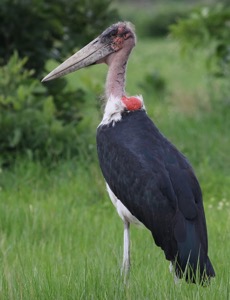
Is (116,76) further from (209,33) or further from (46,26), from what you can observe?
(209,33)

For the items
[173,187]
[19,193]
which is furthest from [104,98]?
[19,193]

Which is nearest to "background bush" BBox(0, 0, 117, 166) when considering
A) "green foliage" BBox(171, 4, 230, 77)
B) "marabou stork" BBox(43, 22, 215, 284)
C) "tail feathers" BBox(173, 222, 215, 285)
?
"green foliage" BBox(171, 4, 230, 77)

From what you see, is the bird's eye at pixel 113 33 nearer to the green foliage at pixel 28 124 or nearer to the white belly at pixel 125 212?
the white belly at pixel 125 212

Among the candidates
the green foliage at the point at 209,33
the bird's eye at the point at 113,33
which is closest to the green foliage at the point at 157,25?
the green foliage at the point at 209,33

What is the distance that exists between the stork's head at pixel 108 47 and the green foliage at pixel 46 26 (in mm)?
3202

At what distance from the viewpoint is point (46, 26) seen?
28.7 ft

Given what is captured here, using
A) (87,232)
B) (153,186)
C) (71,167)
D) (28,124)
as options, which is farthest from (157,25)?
(153,186)

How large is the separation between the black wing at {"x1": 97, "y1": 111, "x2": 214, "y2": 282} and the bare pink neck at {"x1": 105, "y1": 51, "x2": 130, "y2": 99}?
1.16 ft

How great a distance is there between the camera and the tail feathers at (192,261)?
4.51 m

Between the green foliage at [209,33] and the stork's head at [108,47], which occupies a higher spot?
the green foliage at [209,33]

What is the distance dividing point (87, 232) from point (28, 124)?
1.96 m

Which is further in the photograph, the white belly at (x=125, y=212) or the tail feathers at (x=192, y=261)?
the white belly at (x=125, y=212)

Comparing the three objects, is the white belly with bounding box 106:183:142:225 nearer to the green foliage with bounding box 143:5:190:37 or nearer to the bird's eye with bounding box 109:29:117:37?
the bird's eye with bounding box 109:29:117:37

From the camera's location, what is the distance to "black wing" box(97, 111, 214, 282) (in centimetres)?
461
